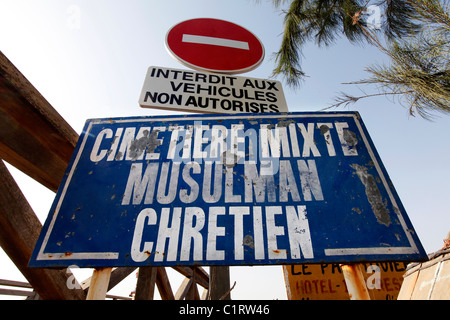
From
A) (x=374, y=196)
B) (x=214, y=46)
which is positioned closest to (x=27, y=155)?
(x=214, y=46)

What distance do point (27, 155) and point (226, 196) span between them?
103cm

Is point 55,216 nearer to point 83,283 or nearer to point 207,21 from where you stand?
point 83,283

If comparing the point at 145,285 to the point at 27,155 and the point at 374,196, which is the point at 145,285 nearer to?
the point at 27,155

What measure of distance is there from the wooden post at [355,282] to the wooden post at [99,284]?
31.0 inches

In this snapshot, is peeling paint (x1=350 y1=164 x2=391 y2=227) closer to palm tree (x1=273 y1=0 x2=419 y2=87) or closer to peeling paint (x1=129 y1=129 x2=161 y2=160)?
peeling paint (x1=129 y1=129 x2=161 y2=160)

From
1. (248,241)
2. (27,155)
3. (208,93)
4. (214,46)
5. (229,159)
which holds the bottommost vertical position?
(248,241)

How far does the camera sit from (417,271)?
7.47ft

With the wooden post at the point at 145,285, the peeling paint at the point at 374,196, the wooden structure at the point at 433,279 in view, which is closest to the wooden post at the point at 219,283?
the wooden post at the point at 145,285

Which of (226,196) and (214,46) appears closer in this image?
(226,196)

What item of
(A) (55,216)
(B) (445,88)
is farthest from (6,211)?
(B) (445,88)

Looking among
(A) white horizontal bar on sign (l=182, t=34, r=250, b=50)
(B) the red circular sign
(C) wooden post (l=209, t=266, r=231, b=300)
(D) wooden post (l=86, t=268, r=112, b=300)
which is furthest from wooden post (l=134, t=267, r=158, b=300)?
(A) white horizontal bar on sign (l=182, t=34, r=250, b=50)

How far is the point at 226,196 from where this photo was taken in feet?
3.01

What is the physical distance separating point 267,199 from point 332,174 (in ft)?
0.98

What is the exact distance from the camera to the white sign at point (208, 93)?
140 centimetres
